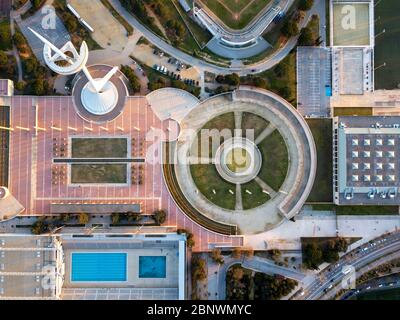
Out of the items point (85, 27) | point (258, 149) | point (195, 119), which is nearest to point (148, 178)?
point (195, 119)

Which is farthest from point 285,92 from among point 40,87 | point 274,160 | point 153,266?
point 40,87

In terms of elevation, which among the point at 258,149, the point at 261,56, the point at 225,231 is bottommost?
the point at 225,231

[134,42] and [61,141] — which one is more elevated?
[134,42]

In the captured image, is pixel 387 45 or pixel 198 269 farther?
pixel 387 45

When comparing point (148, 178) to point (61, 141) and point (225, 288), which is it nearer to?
point (61, 141)

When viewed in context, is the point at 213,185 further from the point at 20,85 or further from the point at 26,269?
the point at 20,85

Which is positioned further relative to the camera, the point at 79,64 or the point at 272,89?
the point at 272,89
